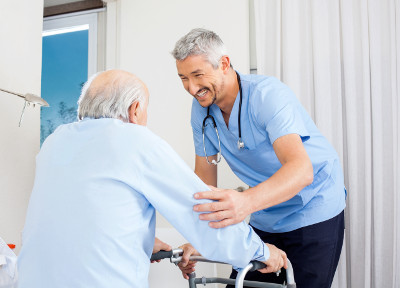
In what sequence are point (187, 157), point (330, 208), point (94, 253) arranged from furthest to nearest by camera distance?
1. point (187, 157)
2. point (330, 208)
3. point (94, 253)

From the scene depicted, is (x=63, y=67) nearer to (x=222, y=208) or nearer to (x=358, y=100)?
(x=358, y=100)

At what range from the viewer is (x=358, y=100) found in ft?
8.75

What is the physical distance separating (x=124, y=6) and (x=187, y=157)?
130cm

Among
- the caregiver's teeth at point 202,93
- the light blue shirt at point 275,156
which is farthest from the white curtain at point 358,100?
the caregiver's teeth at point 202,93

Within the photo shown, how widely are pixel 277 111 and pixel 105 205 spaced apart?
74cm

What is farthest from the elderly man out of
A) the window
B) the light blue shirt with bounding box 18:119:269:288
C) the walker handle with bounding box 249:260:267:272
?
the window

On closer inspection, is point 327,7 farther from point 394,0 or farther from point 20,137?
point 20,137

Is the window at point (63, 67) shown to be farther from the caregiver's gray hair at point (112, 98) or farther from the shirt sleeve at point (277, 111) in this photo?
the caregiver's gray hair at point (112, 98)

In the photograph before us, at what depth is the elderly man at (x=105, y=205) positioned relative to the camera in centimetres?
93

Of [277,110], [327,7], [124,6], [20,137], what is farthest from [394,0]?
[20,137]

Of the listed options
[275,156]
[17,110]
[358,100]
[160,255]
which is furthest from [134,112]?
[358,100]

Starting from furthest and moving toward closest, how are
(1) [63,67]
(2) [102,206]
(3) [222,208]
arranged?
(1) [63,67]
(3) [222,208]
(2) [102,206]

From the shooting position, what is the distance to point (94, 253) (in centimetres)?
93

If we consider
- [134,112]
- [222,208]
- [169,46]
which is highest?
[169,46]
